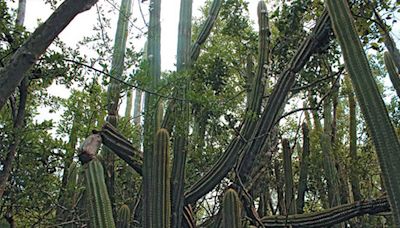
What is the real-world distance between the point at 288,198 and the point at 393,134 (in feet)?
6.61

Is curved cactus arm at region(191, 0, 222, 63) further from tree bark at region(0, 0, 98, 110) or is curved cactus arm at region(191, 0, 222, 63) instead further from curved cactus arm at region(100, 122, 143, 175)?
tree bark at region(0, 0, 98, 110)

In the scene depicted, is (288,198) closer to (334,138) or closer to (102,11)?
(334,138)

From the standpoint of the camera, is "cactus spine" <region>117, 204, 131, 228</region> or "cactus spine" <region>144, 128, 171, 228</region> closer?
"cactus spine" <region>144, 128, 171, 228</region>

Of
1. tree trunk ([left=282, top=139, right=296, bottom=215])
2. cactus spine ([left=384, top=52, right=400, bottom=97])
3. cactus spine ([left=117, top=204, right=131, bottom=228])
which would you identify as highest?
cactus spine ([left=384, top=52, right=400, bottom=97])

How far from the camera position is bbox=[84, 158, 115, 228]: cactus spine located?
2.85m

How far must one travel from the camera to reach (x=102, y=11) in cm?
322

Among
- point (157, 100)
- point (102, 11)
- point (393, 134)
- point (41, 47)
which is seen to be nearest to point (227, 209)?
point (157, 100)

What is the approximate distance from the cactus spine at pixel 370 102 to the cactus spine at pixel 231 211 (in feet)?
4.40

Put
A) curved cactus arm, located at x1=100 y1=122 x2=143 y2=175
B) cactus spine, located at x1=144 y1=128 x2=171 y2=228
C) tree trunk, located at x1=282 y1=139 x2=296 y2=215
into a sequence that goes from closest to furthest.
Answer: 1. cactus spine, located at x1=144 y1=128 x2=171 y2=228
2. curved cactus arm, located at x1=100 y1=122 x2=143 y2=175
3. tree trunk, located at x1=282 y1=139 x2=296 y2=215

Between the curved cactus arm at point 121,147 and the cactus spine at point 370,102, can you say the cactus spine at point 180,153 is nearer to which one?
the curved cactus arm at point 121,147

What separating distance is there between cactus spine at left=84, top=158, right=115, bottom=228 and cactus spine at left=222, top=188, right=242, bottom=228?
112 cm

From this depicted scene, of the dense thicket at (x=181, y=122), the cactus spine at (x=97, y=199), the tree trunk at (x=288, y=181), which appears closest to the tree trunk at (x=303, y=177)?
the dense thicket at (x=181, y=122)

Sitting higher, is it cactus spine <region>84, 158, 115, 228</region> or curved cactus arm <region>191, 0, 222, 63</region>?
curved cactus arm <region>191, 0, 222, 63</region>

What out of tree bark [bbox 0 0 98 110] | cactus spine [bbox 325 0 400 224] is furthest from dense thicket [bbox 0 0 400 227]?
tree bark [bbox 0 0 98 110]
